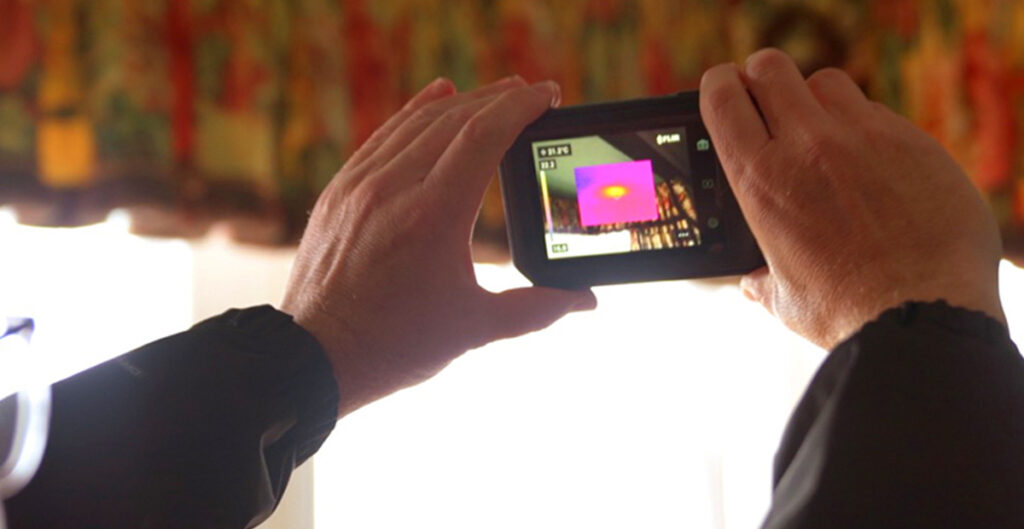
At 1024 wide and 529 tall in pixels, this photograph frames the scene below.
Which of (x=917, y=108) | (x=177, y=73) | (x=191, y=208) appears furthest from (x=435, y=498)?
(x=917, y=108)

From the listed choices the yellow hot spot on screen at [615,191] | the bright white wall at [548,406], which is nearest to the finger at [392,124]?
the yellow hot spot on screen at [615,191]

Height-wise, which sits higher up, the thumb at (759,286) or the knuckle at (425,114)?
the knuckle at (425,114)

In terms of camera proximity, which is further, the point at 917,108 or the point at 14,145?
the point at 917,108

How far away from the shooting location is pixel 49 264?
124cm

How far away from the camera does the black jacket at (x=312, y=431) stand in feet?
1.25

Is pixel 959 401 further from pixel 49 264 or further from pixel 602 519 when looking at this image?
pixel 49 264

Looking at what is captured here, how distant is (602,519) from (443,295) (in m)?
0.73

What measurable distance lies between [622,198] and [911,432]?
0.41m

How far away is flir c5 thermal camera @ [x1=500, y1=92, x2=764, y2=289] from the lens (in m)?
0.76

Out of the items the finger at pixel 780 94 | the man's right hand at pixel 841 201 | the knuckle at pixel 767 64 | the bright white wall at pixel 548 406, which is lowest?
the bright white wall at pixel 548 406

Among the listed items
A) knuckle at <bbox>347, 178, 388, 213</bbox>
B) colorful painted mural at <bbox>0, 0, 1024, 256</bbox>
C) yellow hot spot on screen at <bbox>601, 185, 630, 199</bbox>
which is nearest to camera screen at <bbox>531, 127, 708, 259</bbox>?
yellow hot spot on screen at <bbox>601, 185, 630, 199</bbox>

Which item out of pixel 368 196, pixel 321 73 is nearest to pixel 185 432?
pixel 368 196

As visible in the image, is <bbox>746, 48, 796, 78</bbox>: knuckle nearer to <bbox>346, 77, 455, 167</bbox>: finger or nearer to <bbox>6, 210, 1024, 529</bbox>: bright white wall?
<bbox>346, 77, 455, 167</bbox>: finger

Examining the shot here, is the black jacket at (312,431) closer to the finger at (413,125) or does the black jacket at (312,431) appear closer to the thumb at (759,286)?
the finger at (413,125)
